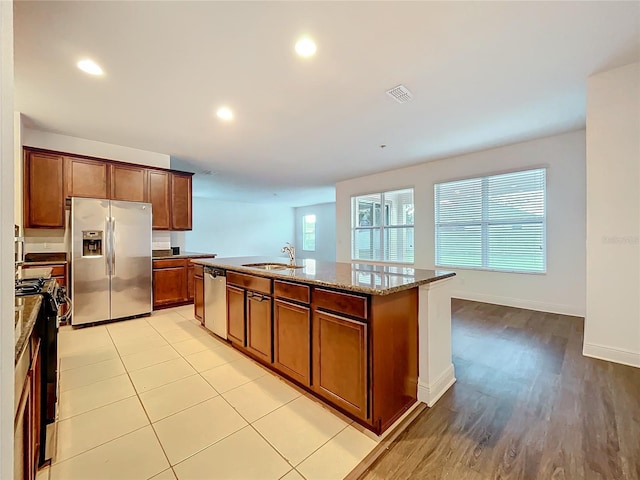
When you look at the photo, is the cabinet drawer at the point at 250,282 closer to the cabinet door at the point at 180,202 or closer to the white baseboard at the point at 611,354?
the cabinet door at the point at 180,202

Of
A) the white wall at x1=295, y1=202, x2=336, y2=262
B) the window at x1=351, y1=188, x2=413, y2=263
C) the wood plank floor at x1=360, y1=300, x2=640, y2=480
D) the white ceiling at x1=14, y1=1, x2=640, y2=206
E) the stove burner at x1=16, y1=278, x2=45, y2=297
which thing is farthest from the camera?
the white wall at x1=295, y1=202, x2=336, y2=262

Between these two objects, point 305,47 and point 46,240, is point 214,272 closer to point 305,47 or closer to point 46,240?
point 305,47

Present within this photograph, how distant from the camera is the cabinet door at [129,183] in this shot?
4194mm

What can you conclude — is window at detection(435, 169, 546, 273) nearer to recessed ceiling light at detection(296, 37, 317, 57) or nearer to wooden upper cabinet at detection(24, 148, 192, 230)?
recessed ceiling light at detection(296, 37, 317, 57)

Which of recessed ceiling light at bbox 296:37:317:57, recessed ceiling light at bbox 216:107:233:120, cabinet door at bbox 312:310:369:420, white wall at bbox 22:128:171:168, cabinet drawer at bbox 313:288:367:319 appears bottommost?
cabinet door at bbox 312:310:369:420

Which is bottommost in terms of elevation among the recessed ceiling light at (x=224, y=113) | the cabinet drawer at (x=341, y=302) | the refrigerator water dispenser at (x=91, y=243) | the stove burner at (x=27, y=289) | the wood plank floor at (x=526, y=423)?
the wood plank floor at (x=526, y=423)

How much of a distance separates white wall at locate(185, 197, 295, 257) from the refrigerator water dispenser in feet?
17.9

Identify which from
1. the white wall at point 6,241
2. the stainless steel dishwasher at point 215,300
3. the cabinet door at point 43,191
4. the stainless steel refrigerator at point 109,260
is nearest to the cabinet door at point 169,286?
the stainless steel refrigerator at point 109,260

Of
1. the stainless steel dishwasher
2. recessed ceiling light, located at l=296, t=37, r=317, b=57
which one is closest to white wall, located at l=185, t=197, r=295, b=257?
the stainless steel dishwasher

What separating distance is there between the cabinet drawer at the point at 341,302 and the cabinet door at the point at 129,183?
3.93 metres

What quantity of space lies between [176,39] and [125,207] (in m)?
2.75

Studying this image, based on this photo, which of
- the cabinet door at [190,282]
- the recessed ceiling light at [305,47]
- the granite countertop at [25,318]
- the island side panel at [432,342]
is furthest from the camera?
the cabinet door at [190,282]

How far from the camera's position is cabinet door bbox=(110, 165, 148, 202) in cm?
419

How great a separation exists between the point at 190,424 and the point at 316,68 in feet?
9.60
